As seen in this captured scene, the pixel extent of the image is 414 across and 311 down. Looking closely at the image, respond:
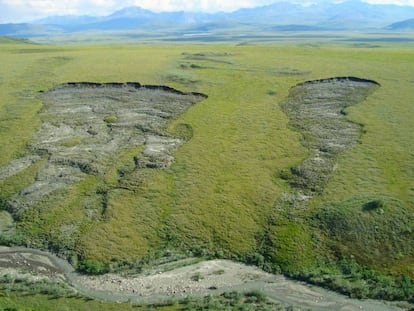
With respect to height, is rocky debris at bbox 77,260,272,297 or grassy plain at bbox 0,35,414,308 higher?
grassy plain at bbox 0,35,414,308

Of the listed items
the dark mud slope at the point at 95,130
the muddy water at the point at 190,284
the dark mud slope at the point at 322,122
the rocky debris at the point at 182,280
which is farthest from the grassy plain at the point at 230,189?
the rocky debris at the point at 182,280

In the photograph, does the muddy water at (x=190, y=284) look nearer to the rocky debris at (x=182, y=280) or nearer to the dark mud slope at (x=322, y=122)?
the rocky debris at (x=182, y=280)

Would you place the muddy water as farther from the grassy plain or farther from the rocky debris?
the grassy plain

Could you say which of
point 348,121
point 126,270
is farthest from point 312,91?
point 126,270

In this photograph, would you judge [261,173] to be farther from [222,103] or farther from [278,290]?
[222,103]

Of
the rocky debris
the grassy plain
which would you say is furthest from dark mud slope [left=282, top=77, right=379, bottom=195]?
the rocky debris
